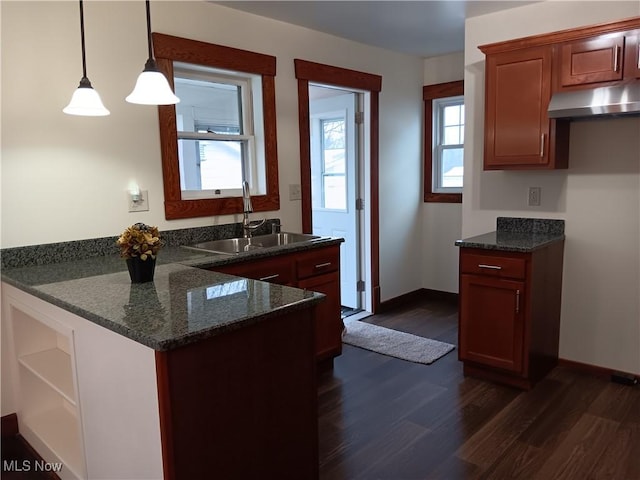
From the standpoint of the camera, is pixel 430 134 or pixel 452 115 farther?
pixel 430 134

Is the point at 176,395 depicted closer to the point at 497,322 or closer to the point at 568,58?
the point at 497,322

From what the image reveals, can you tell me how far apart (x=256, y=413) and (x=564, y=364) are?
2.52 meters

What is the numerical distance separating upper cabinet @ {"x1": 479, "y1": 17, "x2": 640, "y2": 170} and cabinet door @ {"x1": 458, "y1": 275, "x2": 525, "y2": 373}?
0.80 meters

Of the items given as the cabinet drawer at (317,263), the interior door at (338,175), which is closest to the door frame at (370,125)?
the interior door at (338,175)

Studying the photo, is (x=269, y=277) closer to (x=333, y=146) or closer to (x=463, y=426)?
(x=463, y=426)

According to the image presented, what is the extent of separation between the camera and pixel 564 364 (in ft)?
10.7

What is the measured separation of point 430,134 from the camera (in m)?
4.80

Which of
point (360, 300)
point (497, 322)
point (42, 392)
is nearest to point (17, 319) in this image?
point (42, 392)

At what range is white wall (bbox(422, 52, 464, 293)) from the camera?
4598 millimetres

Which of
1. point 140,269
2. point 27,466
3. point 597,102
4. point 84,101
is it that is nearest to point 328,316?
point 140,269

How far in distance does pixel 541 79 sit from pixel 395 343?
6.80 ft

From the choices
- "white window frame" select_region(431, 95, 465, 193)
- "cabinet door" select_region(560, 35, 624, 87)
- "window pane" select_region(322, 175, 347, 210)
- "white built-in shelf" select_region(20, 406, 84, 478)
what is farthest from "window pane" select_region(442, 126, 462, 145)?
"white built-in shelf" select_region(20, 406, 84, 478)

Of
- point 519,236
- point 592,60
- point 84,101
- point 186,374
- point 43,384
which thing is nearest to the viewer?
point 186,374

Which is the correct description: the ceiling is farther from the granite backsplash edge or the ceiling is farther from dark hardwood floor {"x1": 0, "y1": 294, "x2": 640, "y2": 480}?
dark hardwood floor {"x1": 0, "y1": 294, "x2": 640, "y2": 480}
